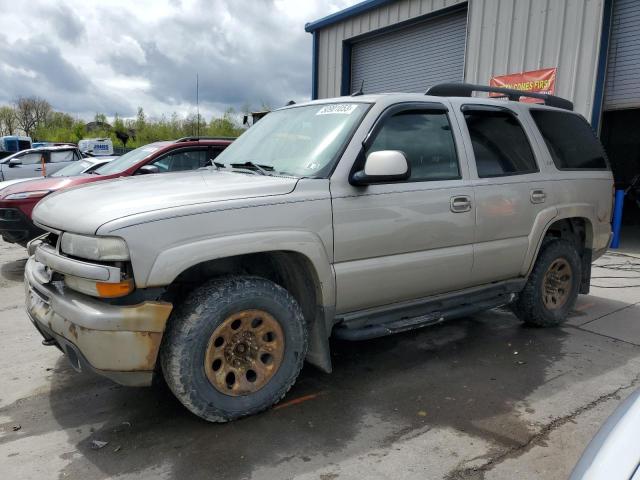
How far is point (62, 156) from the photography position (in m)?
15.8

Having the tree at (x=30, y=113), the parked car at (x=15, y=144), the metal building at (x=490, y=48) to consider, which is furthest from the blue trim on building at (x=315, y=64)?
the tree at (x=30, y=113)

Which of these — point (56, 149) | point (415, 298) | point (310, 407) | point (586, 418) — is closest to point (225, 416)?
point (310, 407)

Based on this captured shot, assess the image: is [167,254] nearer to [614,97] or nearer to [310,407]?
[310,407]

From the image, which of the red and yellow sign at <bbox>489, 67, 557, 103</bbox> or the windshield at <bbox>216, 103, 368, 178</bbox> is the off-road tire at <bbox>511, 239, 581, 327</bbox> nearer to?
the windshield at <bbox>216, 103, 368, 178</bbox>

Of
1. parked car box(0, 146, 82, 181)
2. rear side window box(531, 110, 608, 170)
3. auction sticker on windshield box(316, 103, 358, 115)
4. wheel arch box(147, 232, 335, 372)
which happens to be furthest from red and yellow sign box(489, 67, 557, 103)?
parked car box(0, 146, 82, 181)

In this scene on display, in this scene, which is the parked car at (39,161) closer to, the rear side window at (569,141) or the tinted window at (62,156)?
the tinted window at (62,156)

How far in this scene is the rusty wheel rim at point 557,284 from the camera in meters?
4.51

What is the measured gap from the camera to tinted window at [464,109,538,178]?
149 inches

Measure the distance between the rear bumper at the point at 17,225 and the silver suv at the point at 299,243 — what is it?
3.40 meters

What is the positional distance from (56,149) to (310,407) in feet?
50.0

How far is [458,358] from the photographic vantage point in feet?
12.8

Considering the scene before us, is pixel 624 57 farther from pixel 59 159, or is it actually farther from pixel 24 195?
pixel 59 159

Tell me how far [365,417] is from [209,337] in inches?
40.6

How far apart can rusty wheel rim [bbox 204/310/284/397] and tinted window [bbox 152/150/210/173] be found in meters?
4.74
